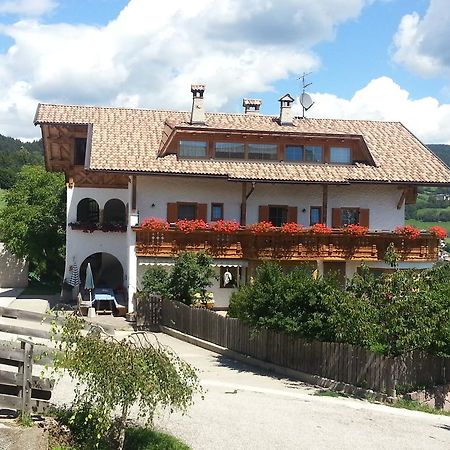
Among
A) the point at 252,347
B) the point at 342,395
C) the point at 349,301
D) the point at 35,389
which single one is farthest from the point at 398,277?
the point at 35,389

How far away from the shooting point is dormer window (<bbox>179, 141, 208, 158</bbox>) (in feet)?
102

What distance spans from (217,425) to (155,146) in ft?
62.6

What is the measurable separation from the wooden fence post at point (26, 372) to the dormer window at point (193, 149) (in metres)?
19.0

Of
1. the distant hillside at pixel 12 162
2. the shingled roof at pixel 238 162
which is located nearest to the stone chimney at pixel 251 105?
the shingled roof at pixel 238 162

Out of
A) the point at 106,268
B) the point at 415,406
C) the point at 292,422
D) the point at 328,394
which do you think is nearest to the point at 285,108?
the point at 106,268

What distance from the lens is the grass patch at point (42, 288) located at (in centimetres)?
3912

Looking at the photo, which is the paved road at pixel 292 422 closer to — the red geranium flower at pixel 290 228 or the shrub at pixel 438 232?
the red geranium flower at pixel 290 228

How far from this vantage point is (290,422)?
15.3 metres

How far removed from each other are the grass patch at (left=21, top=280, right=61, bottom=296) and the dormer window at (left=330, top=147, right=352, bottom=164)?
17094 millimetres

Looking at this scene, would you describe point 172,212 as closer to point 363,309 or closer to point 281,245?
point 281,245

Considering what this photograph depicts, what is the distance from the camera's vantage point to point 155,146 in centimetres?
3175

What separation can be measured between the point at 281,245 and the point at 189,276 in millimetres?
4445

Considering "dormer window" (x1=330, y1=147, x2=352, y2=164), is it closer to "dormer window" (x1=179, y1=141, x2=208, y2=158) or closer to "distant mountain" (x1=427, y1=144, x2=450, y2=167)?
"dormer window" (x1=179, y1=141, x2=208, y2=158)

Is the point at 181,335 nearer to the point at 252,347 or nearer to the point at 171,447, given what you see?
the point at 252,347
